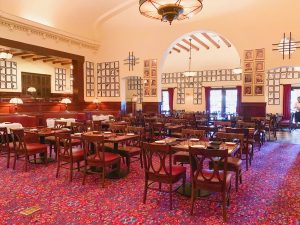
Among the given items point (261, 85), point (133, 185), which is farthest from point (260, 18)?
point (133, 185)

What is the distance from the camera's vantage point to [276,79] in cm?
1338

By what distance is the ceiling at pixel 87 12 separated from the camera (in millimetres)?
9357

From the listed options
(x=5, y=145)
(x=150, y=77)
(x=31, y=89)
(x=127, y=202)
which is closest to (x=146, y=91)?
(x=150, y=77)

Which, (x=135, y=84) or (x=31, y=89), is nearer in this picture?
(x=31, y=89)

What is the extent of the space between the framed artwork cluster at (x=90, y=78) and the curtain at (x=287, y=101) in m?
9.57

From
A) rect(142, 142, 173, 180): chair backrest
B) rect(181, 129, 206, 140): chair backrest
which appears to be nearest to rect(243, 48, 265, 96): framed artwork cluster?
rect(181, 129, 206, 140): chair backrest

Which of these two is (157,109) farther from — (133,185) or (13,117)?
(133,185)

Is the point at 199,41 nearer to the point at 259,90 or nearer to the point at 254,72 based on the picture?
the point at 254,72

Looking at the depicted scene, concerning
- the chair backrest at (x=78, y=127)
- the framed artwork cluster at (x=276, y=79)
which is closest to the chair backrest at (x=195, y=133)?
the chair backrest at (x=78, y=127)

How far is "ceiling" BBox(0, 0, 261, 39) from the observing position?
9357mm

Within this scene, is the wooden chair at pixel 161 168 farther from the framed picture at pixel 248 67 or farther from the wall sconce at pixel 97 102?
the wall sconce at pixel 97 102

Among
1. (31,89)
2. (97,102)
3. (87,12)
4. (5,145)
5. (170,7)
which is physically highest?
(87,12)

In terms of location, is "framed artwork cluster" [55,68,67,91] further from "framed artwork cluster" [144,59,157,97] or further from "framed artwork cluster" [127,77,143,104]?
"framed artwork cluster" [144,59,157,97]

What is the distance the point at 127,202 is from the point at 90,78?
9.65 m
